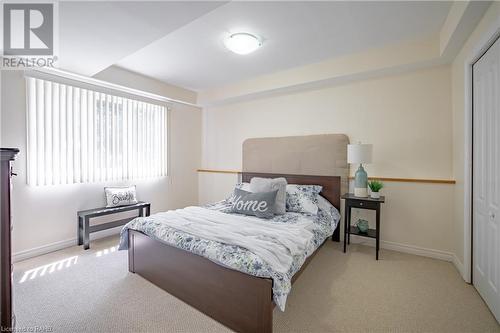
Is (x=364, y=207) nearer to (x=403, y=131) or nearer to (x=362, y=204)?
(x=362, y=204)

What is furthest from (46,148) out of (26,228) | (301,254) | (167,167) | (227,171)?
(301,254)

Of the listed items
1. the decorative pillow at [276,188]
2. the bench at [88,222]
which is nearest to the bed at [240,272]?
the decorative pillow at [276,188]

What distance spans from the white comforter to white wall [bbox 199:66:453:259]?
1496mm

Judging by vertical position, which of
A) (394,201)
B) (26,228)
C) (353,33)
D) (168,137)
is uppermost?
(353,33)

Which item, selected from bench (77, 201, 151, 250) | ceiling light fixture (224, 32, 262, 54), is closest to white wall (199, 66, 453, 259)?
ceiling light fixture (224, 32, 262, 54)

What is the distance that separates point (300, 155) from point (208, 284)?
8.16 feet

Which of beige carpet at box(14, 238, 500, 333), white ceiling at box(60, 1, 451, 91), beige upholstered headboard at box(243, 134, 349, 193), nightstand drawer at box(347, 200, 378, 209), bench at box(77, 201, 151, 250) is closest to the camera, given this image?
beige carpet at box(14, 238, 500, 333)

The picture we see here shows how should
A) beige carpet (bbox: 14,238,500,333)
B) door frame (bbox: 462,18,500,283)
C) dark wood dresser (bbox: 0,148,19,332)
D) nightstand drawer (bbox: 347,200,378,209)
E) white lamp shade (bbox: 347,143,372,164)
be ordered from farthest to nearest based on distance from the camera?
white lamp shade (bbox: 347,143,372,164), nightstand drawer (bbox: 347,200,378,209), door frame (bbox: 462,18,500,283), beige carpet (bbox: 14,238,500,333), dark wood dresser (bbox: 0,148,19,332)

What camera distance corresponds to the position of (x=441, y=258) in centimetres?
277

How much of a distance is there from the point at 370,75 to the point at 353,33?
80 cm

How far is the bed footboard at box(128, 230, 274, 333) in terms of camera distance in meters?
1.53

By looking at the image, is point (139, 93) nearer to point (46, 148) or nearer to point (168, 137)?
point (168, 137)

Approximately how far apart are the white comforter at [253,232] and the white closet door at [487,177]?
4.64ft

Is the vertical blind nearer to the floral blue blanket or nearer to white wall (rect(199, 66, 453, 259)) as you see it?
the floral blue blanket
